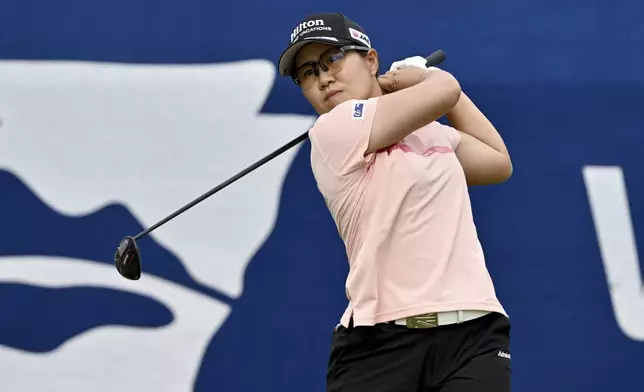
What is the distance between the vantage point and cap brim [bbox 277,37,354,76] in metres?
1.67

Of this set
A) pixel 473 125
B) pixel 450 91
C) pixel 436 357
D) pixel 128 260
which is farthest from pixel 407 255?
pixel 128 260

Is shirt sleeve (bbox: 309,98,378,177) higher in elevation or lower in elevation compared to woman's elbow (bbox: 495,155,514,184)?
higher

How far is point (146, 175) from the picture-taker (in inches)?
103

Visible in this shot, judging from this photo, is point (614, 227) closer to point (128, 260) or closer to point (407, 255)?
point (407, 255)

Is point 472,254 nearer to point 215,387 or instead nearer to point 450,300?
point 450,300

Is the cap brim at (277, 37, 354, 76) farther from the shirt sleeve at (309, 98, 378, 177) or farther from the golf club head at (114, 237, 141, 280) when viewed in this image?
the golf club head at (114, 237, 141, 280)

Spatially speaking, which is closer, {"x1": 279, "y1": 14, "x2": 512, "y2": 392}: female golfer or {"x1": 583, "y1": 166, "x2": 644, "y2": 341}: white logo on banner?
{"x1": 279, "y1": 14, "x2": 512, "y2": 392}: female golfer

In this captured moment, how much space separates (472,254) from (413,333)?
6.6 inches

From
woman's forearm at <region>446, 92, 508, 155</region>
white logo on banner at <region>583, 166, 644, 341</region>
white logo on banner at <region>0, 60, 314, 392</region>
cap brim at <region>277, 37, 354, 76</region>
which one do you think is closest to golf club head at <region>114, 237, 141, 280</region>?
cap brim at <region>277, 37, 354, 76</region>

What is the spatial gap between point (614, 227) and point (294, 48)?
1.38m

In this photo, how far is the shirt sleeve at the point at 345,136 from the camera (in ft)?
5.12

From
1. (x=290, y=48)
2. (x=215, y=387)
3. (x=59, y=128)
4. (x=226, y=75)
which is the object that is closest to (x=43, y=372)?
(x=215, y=387)

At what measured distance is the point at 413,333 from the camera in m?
1.51

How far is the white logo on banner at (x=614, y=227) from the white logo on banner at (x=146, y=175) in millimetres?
876
